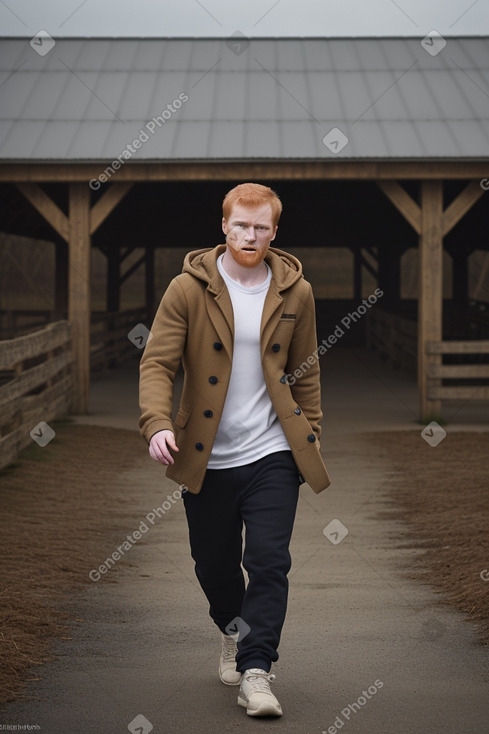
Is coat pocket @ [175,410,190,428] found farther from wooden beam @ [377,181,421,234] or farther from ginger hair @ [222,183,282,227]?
wooden beam @ [377,181,421,234]

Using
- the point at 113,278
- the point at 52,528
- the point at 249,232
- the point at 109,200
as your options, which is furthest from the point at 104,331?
the point at 249,232

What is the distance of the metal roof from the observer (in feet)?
42.9

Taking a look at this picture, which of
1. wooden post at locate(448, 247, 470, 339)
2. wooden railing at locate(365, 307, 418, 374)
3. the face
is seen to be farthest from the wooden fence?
the face

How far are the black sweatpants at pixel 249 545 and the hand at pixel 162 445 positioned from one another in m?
0.30

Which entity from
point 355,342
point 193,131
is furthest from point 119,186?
point 355,342

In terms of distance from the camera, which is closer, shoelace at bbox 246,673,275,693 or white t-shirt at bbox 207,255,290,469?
shoelace at bbox 246,673,275,693

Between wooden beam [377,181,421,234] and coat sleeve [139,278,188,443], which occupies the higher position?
wooden beam [377,181,421,234]

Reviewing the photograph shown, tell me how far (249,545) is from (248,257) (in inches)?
38.5

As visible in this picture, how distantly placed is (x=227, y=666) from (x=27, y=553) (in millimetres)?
2661

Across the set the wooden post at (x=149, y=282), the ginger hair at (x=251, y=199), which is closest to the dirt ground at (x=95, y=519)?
the ginger hair at (x=251, y=199)

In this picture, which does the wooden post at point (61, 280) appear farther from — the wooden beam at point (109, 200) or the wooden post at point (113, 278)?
the wooden beam at point (109, 200)

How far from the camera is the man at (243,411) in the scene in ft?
13.0

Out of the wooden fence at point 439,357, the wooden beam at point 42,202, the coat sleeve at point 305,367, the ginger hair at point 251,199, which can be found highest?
the wooden beam at point 42,202

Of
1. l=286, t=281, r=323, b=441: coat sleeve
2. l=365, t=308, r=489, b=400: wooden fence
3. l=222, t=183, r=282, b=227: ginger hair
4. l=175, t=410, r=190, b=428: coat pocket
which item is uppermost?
l=222, t=183, r=282, b=227: ginger hair
